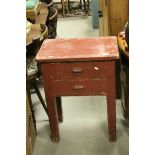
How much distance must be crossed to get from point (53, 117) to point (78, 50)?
0.52 metres

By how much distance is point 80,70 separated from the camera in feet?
6.98

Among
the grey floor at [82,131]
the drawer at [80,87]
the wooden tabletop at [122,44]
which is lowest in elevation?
the grey floor at [82,131]

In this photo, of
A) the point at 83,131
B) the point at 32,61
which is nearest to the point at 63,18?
the point at 32,61

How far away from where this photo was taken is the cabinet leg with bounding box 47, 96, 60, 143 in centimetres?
226

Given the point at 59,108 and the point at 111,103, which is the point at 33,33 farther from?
the point at 111,103

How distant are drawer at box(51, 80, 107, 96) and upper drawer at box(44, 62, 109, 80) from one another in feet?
0.11

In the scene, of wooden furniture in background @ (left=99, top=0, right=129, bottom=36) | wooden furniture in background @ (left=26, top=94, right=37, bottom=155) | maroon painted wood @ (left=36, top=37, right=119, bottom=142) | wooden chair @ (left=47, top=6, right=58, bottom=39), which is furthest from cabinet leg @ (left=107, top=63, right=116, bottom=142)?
wooden chair @ (left=47, top=6, right=58, bottom=39)

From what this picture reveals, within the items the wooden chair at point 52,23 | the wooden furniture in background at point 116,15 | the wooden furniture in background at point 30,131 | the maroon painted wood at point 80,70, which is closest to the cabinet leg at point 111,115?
the maroon painted wood at point 80,70

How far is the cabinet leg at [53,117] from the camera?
226 centimetres

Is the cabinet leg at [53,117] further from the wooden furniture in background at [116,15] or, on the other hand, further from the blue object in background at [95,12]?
the blue object in background at [95,12]

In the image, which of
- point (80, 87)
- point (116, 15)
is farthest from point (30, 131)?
point (116, 15)

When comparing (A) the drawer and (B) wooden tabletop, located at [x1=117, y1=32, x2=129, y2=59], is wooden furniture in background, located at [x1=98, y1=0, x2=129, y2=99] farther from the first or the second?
(A) the drawer
